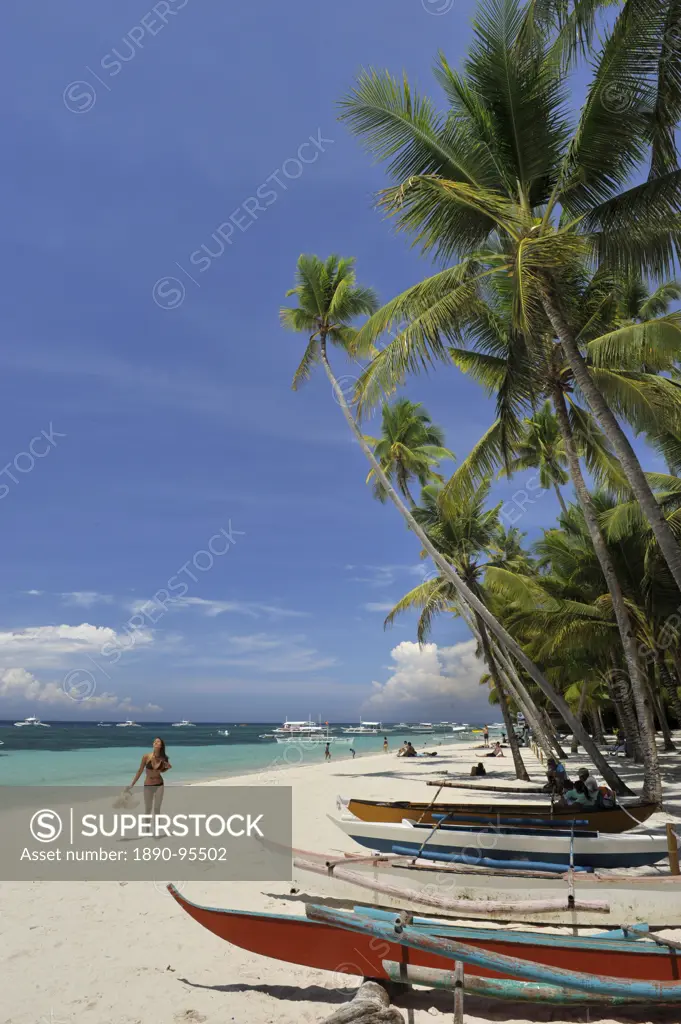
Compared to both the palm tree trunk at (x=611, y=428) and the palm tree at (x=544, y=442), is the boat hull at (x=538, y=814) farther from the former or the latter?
the palm tree at (x=544, y=442)

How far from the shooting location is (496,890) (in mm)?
6223

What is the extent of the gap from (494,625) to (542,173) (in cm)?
926

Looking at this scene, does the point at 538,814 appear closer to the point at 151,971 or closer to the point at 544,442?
the point at 151,971

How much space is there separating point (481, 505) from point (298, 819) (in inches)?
486

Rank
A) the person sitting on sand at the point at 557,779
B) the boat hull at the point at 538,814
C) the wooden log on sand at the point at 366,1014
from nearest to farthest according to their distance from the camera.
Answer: the wooden log on sand at the point at 366,1014 < the boat hull at the point at 538,814 < the person sitting on sand at the point at 557,779

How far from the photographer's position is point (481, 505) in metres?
21.0

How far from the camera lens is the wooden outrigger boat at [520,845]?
7059mm

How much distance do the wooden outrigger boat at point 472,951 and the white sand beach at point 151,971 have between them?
36 centimetres

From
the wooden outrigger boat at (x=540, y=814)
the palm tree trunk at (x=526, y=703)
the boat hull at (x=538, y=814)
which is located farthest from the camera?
the palm tree trunk at (x=526, y=703)

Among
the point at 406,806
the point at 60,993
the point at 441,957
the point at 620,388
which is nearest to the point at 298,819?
the point at 406,806

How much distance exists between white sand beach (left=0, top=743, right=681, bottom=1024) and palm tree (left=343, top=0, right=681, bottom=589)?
236 inches

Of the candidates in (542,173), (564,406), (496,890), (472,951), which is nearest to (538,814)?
(496,890)

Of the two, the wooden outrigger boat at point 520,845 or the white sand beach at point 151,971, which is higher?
the wooden outrigger boat at point 520,845

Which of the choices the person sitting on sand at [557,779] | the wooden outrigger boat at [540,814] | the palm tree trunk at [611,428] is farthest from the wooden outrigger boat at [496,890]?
the person sitting on sand at [557,779]
